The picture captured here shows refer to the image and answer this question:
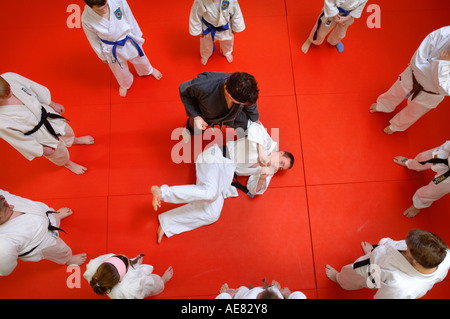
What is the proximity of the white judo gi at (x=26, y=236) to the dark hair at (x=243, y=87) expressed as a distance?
1881mm

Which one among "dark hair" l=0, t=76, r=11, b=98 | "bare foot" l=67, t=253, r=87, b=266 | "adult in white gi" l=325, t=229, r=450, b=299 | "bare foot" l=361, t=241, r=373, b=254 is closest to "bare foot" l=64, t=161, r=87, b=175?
"bare foot" l=67, t=253, r=87, b=266

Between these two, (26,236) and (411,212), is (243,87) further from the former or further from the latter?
(411,212)

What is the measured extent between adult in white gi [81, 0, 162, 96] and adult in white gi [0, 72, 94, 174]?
2.34ft

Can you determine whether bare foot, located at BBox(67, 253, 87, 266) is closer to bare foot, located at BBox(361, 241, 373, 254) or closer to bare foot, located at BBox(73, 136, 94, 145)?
bare foot, located at BBox(73, 136, 94, 145)

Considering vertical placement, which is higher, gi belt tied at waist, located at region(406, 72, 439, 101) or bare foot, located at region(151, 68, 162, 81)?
bare foot, located at region(151, 68, 162, 81)

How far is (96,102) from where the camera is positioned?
3529mm

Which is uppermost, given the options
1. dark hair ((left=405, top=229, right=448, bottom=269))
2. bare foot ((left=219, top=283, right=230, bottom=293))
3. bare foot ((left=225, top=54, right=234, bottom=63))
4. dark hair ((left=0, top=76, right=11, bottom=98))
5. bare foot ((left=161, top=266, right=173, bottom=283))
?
bare foot ((left=225, top=54, right=234, bottom=63))

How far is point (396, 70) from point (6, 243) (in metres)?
4.46

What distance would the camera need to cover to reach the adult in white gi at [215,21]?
2818mm

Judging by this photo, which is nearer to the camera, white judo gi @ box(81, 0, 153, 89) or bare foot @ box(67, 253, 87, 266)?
white judo gi @ box(81, 0, 153, 89)

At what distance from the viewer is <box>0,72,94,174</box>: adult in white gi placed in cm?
223

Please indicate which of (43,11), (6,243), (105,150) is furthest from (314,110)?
(43,11)

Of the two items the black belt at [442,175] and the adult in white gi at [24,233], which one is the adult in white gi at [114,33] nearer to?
the adult in white gi at [24,233]

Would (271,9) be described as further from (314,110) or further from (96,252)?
(96,252)
